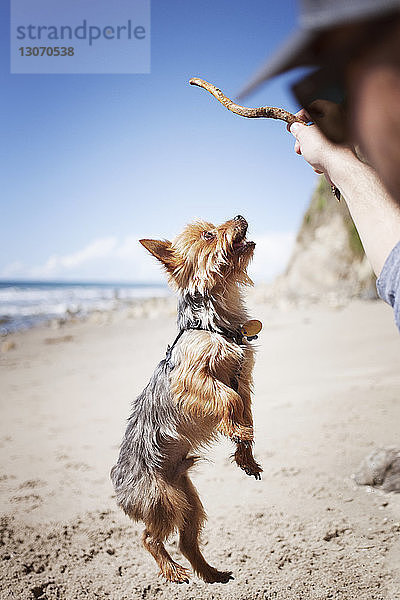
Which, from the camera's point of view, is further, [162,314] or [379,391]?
[162,314]

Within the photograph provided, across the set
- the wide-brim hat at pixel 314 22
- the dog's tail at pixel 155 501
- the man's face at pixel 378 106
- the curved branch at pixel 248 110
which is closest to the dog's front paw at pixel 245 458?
the dog's tail at pixel 155 501

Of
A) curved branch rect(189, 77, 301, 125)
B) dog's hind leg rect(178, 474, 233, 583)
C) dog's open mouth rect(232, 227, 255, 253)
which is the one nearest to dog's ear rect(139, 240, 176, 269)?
dog's open mouth rect(232, 227, 255, 253)

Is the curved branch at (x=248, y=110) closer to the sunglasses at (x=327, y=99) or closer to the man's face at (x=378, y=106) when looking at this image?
the sunglasses at (x=327, y=99)

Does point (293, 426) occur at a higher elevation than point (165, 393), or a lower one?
lower

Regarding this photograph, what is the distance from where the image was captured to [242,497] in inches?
165

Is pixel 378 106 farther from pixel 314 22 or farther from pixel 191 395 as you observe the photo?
pixel 191 395

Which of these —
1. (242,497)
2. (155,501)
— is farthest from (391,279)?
(242,497)

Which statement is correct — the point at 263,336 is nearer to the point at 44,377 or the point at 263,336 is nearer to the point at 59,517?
the point at 44,377

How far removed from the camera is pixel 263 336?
11367 millimetres

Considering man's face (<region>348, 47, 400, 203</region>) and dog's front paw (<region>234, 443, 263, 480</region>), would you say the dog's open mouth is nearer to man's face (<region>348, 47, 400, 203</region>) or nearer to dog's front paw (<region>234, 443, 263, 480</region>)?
dog's front paw (<region>234, 443, 263, 480</region>)

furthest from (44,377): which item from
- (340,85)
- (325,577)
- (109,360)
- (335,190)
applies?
(340,85)

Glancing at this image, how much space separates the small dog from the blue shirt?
864 millimetres

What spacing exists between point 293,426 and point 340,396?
1042 millimetres

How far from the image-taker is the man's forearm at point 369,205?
66.7 inches
